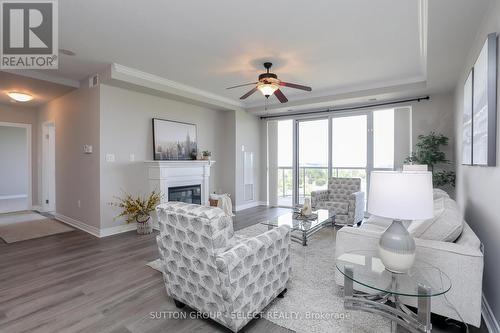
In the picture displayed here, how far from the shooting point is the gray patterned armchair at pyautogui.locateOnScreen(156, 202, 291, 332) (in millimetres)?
1727

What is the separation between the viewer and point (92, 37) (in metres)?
3.10

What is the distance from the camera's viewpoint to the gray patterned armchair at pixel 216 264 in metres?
1.73

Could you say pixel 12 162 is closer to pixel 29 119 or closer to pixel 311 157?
pixel 29 119

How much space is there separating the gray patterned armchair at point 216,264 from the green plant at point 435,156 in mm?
3809

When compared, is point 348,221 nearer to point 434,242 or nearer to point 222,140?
point 434,242

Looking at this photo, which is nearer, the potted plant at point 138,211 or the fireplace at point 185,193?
the potted plant at point 138,211

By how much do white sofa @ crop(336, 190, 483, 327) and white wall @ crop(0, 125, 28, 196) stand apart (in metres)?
10.4

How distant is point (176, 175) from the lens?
505cm

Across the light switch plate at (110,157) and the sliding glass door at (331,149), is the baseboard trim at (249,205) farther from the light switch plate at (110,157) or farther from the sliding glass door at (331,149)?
the light switch plate at (110,157)

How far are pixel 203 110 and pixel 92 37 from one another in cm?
310

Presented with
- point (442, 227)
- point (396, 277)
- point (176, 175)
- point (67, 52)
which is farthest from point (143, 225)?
point (442, 227)

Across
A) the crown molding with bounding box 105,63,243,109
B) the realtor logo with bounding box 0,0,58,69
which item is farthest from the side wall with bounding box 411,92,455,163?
the realtor logo with bounding box 0,0,58,69

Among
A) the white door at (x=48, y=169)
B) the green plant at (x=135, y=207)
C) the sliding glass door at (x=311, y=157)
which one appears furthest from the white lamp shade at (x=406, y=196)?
the white door at (x=48, y=169)

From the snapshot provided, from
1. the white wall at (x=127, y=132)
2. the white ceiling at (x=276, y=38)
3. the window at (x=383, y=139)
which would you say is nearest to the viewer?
the white ceiling at (x=276, y=38)
